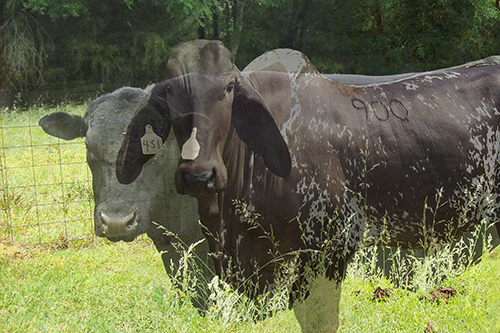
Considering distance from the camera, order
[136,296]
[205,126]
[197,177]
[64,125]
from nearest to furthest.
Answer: [197,177], [205,126], [136,296], [64,125]

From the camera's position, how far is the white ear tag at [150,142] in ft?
8.75

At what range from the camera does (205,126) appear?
2.37 metres

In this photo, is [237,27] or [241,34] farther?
[241,34]

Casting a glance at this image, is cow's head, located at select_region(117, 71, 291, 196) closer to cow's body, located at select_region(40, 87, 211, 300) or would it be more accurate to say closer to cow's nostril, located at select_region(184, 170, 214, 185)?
cow's nostril, located at select_region(184, 170, 214, 185)

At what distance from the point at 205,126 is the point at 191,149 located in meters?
0.15

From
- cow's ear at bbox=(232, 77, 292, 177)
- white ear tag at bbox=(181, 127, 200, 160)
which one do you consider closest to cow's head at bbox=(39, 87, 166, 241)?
cow's ear at bbox=(232, 77, 292, 177)

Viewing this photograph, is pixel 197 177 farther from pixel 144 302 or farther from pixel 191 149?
pixel 144 302

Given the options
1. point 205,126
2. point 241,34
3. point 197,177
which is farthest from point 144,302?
point 241,34

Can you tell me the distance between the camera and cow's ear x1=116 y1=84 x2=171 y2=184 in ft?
8.53

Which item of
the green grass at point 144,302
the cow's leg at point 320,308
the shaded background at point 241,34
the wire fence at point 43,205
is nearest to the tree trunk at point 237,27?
the shaded background at point 241,34

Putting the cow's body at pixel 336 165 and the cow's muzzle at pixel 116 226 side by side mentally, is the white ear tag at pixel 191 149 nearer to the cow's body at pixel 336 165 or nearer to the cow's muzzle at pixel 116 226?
the cow's body at pixel 336 165

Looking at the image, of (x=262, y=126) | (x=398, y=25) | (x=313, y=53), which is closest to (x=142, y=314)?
(x=262, y=126)

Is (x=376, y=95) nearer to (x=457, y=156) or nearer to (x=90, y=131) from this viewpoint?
(x=457, y=156)

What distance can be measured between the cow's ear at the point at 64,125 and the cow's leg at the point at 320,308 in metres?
2.02
